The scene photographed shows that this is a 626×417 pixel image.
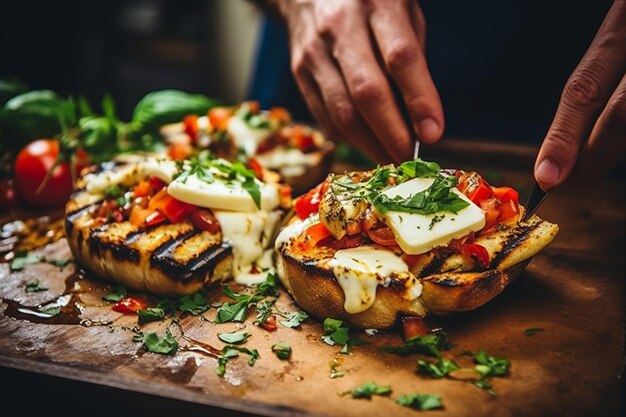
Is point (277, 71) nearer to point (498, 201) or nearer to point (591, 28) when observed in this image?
point (591, 28)

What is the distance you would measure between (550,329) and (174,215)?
175cm

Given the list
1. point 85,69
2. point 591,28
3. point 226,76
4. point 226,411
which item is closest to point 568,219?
point 591,28

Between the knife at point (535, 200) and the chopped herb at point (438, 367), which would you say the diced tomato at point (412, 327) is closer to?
the chopped herb at point (438, 367)

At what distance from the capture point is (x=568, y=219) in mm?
3666

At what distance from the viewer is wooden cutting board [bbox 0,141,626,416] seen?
213cm

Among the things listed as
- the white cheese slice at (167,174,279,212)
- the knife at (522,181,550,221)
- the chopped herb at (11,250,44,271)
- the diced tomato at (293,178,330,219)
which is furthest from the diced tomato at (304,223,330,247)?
the chopped herb at (11,250,44,271)

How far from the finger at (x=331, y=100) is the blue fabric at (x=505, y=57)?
1405mm

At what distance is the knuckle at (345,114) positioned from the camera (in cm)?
344

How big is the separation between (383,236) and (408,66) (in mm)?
965

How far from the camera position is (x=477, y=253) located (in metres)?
2.60

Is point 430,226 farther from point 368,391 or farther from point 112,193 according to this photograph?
point 112,193

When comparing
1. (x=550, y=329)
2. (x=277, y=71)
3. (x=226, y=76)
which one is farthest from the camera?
(x=226, y=76)

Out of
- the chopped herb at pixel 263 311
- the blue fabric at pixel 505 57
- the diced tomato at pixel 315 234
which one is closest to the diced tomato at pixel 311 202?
the diced tomato at pixel 315 234

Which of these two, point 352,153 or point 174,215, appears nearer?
point 174,215
